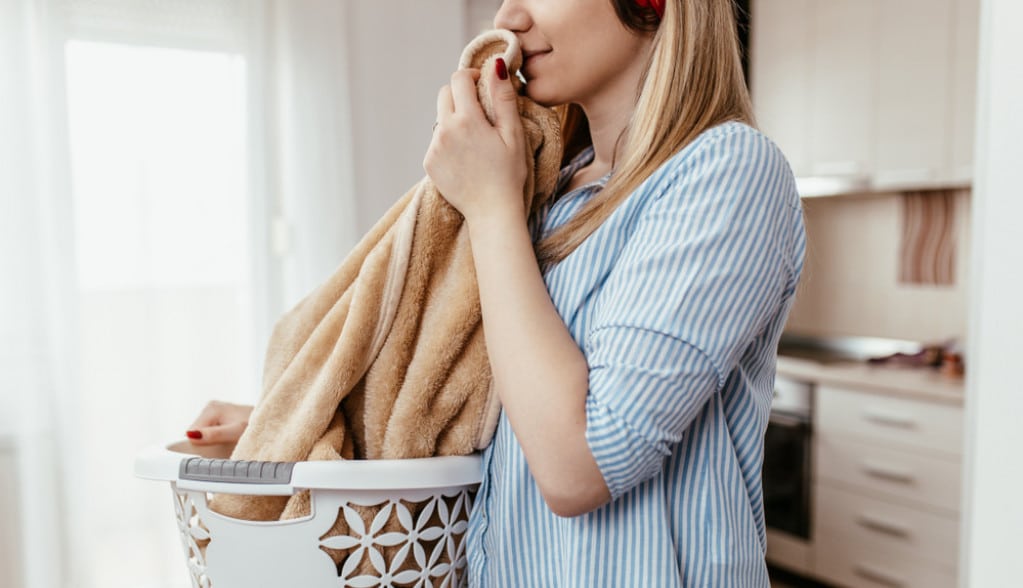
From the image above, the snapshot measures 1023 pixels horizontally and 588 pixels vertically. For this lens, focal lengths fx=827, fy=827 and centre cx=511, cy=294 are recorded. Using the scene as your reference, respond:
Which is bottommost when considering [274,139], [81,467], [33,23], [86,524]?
[86,524]

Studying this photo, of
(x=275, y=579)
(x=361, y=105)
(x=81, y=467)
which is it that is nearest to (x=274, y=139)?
(x=361, y=105)

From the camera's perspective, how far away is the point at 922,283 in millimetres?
3150

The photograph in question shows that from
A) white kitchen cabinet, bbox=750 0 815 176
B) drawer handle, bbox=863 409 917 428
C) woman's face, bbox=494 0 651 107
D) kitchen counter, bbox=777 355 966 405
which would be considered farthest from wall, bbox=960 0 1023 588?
white kitchen cabinet, bbox=750 0 815 176

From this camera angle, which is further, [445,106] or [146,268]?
[146,268]

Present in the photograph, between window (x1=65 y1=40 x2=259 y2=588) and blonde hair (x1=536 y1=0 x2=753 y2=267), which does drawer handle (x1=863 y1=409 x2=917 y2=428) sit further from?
blonde hair (x1=536 y1=0 x2=753 y2=267)

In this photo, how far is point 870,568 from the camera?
2.82 metres

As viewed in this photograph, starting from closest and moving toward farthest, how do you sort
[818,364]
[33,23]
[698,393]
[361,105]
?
1. [698,393]
2. [33,23]
3. [361,105]
4. [818,364]

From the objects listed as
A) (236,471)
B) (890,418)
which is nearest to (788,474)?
(890,418)

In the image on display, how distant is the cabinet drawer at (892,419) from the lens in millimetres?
2572

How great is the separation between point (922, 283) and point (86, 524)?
292cm

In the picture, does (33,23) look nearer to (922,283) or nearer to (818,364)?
(818,364)

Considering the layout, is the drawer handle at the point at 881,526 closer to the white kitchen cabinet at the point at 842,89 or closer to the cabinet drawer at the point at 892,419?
the cabinet drawer at the point at 892,419

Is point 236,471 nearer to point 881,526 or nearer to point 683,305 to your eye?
point 683,305

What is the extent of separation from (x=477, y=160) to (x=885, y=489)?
2.51 m
